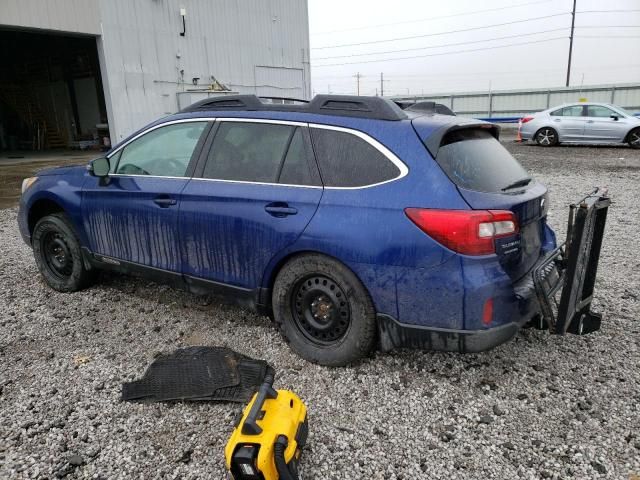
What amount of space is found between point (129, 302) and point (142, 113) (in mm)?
14812

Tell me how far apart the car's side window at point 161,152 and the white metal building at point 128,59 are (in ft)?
43.2

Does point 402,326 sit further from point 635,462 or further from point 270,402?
point 635,462

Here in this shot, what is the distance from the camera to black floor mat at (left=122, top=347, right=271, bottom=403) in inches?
113

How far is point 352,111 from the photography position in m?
3.04

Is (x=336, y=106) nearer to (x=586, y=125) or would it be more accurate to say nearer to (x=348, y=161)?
(x=348, y=161)

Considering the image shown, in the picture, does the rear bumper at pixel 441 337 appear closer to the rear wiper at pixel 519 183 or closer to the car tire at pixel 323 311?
the car tire at pixel 323 311

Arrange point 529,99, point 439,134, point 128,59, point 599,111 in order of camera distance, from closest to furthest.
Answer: point 439,134 < point 599,111 < point 128,59 < point 529,99

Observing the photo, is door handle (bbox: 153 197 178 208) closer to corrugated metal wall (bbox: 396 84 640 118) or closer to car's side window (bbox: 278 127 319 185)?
car's side window (bbox: 278 127 319 185)

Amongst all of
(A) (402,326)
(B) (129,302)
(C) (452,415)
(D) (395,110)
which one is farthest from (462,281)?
(B) (129,302)

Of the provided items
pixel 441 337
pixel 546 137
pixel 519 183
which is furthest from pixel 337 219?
pixel 546 137

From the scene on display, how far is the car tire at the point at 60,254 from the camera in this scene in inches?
172

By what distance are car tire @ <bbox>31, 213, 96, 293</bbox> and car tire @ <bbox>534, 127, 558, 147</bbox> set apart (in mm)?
16480

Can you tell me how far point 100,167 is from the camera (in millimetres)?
3912

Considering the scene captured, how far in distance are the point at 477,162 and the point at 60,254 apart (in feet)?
12.5
